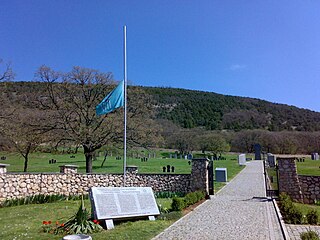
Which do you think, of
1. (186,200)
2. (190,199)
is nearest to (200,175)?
(190,199)

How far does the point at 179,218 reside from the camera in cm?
1030

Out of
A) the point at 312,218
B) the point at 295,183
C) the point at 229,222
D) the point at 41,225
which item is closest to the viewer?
the point at 41,225

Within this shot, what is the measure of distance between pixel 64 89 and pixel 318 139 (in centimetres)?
7591

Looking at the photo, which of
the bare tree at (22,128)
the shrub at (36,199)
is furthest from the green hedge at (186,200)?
the bare tree at (22,128)

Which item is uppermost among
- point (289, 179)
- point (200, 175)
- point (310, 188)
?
point (200, 175)

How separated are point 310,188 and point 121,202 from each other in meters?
10.8

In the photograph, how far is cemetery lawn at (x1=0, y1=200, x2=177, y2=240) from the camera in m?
7.85

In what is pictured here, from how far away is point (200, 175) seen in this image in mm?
17000

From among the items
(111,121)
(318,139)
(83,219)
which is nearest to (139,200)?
(83,219)

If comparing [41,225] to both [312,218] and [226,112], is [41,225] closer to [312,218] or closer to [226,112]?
[312,218]

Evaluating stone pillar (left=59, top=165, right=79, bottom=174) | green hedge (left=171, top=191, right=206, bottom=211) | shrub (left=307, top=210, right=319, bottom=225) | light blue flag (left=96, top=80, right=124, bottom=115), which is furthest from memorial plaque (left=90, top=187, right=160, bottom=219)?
stone pillar (left=59, top=165, right=79, bottom=174)

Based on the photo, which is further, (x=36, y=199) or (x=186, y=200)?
(x=36, y=199)

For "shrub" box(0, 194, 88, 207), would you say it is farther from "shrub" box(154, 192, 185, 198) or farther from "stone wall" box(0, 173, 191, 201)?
"shrub" box(154, 192, 185, 198)

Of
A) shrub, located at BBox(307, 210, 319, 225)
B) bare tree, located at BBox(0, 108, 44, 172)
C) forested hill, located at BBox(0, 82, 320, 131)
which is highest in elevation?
forested hill, located at BBox(0, 82, 320, 131)
